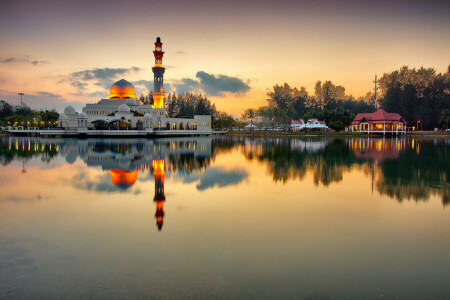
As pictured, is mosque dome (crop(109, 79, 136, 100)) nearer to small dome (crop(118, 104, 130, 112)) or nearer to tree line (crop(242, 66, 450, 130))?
small dome (crop(118, 104, 130, 112))

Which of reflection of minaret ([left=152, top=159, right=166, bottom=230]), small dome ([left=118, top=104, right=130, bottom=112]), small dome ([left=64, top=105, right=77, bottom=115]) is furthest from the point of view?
small dome ([left=64, top=105, right=77, bottom=115])

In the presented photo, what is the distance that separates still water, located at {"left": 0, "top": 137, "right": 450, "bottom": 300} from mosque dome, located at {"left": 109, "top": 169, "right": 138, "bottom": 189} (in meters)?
0.18

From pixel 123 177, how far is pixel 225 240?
8.92m

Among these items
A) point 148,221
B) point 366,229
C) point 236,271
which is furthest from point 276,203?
point 236,271

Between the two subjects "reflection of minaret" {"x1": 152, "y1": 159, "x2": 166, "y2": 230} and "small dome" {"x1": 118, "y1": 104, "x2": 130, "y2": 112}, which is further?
"small dome" {"x1": 118, "y1": 104, "x2": 130, "y2": 112}

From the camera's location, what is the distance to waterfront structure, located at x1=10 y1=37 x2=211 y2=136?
59.2 meters

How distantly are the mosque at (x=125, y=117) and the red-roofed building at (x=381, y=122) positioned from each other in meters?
37.6

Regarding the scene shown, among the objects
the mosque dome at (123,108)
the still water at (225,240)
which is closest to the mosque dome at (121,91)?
the mosque dome at (123,108)

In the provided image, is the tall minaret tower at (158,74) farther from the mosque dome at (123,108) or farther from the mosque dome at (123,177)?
the mosque dome at (123,177)

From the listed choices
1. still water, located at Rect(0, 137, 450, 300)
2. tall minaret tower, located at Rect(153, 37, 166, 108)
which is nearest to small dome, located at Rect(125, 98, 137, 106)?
tall minaret tower, located at Rect(153, 37, 166, 108)

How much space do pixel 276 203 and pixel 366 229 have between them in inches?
115

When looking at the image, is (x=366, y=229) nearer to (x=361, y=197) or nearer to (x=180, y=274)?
(x=361, y=197)

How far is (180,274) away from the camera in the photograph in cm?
477

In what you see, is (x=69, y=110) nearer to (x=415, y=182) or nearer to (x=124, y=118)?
(x=124, y=118)
